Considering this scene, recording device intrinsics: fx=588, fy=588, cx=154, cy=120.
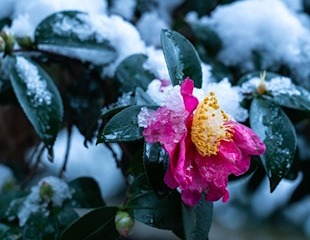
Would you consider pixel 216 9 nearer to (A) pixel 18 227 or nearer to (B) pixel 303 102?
(B) pixel 303 102

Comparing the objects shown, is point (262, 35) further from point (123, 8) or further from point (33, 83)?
point (33, 83)

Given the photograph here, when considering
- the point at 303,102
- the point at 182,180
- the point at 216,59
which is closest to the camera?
the point at 182,180

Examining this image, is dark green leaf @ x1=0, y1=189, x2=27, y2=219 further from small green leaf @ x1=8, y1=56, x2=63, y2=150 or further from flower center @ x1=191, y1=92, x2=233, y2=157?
flower center @ x1=191, y1=92, x2=233, y2=157

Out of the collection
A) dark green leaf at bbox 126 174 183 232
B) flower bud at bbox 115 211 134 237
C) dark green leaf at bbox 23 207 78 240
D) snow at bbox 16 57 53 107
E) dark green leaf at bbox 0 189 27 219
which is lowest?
dark green leaf at bbox 0 189 27 219

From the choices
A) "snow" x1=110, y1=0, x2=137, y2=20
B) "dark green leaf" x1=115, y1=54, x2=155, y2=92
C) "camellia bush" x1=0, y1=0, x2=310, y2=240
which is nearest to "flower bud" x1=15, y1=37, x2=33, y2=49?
"camellia bush" x1=0, y1=0, x2=310, y2=240

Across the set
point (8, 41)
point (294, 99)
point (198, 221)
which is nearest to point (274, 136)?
point (294, 99)

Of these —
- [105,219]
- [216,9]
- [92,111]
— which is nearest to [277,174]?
[105,219]
